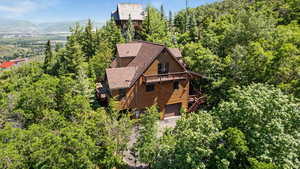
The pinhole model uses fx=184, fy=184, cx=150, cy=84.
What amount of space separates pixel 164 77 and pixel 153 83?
1.75m

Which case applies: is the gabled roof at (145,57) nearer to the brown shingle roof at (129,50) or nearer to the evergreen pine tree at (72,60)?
the brown shingle roof at (129,50)

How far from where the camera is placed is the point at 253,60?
869 inches

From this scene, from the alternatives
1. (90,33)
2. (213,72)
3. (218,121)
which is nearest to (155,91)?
(213,72)

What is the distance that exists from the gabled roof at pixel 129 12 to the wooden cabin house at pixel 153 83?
32.5 metres

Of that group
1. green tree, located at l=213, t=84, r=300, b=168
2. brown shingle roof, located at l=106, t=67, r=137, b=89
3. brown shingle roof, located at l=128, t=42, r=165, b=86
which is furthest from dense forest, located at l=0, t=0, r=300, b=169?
brown shingle roof, located at l=128, t=42, r=165, b=86

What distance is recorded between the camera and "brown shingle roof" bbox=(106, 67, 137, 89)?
79.4 feet

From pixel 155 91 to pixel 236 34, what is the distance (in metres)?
16.8

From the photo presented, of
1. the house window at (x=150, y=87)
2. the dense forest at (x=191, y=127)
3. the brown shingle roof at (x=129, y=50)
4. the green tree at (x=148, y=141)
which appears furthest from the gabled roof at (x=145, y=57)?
the green tree at (x=148, y=141)

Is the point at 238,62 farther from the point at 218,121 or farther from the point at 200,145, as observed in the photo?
the point at 200,145

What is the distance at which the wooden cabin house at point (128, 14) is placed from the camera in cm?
5684

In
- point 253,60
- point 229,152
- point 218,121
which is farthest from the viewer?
point 253,60

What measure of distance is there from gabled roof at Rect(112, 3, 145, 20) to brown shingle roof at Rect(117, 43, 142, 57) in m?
27.6

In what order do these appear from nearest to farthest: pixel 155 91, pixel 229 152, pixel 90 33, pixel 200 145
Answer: pixel 229 152, pixel 200 145, pixel 155 91, pixel 90 33

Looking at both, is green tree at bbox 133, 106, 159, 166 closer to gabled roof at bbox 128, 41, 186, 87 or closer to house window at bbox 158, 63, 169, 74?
gabled roof at bbox 128, 41, 186, 87
